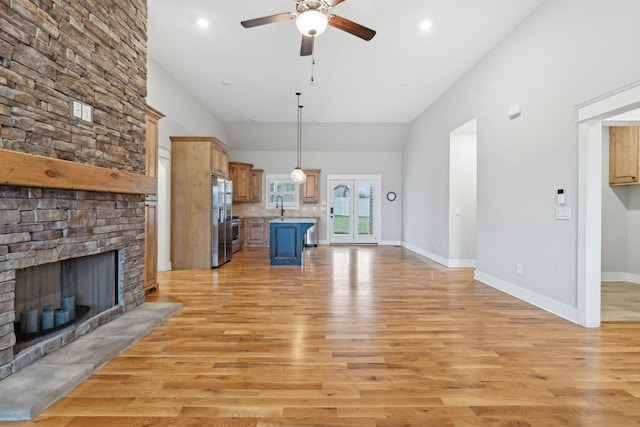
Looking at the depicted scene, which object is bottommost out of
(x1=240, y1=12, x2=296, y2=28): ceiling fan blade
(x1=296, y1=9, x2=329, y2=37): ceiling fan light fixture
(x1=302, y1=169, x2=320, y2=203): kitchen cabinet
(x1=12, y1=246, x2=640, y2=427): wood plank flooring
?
(x1=12, y1=246, x2=640, y2=427): wood plank flooring

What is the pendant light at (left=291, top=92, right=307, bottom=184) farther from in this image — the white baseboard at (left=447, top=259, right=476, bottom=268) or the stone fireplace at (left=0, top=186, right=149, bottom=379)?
the stone fireplace at (left=0, top=186, right=149, bottom=379)

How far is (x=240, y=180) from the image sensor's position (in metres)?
9.44

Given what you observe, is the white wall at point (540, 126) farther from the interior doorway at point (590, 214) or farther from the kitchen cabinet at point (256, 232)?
the kitchen cabinet at point (256, 232)

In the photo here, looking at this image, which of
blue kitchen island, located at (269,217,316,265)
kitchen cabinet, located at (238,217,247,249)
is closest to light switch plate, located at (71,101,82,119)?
blue kitchen island, located at (269,217,316,265)

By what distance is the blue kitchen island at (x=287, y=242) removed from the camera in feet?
21.0

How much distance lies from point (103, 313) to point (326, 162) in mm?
7860

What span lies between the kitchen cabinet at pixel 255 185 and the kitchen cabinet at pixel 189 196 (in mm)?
3831

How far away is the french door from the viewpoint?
1005cm

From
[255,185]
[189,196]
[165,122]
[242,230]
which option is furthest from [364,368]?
[255,185]

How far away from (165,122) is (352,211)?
20.0 ft

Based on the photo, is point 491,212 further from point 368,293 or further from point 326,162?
point 326,162

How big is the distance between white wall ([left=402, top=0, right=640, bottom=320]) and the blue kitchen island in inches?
128

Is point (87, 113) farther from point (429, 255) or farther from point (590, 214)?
point (429, 255)

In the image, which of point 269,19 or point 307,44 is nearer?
point 269,19
